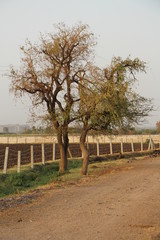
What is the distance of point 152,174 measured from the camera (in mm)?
17734

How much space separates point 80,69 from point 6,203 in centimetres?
1053

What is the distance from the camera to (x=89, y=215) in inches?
367

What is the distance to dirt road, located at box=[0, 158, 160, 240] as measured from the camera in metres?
7.68

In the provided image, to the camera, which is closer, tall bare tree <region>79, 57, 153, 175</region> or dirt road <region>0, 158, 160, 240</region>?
dirt road <region>0, 158, 160, 240</region>

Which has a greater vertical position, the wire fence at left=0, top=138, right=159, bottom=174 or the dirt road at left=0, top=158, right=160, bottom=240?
the wire fence at left=0, top=138, right=159, bottom=174

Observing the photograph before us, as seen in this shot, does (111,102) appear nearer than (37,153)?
Yes

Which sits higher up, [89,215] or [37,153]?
[37,153]

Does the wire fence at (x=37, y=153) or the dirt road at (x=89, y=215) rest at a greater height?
the wire fence at (x=37, y=153)

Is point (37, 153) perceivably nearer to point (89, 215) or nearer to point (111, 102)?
point (111, 102)

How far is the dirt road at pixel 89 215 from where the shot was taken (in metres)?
7.68

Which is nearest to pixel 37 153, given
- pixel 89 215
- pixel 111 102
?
pixel 111 102

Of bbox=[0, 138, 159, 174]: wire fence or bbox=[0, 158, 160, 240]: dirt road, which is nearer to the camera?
bbox=[0, 158, 160, 240]: dirt road

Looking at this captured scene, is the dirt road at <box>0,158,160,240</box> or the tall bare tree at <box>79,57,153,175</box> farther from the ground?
the tall bare tree at <box>79,57,153,175</box>

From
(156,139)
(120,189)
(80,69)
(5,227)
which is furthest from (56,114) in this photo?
(156,139)
